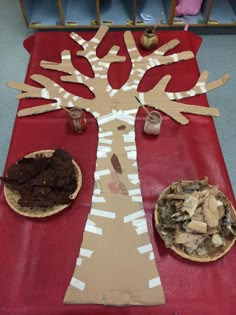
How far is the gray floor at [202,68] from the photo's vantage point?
2.04 metres

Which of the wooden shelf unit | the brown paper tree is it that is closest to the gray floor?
the wooden shelf unit

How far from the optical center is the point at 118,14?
2.53 meters

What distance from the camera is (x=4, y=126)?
6.89 ft

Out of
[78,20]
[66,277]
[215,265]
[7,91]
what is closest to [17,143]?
[66,277]

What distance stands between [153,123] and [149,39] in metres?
0.62

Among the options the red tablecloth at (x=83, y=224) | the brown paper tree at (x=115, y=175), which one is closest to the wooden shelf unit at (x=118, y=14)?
the brown paper tree at (x=115, y=175)

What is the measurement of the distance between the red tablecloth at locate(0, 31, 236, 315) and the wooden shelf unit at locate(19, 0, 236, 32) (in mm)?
1111

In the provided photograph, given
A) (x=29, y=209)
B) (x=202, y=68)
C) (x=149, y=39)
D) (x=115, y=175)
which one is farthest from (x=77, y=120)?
(x=202, y=68)

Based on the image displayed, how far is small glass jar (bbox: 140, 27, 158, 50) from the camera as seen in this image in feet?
5.26

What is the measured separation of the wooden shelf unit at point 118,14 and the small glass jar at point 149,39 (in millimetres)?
910

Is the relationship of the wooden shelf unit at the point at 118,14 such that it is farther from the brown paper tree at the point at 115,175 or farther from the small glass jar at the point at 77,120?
the small glass jar at the point at 77,120

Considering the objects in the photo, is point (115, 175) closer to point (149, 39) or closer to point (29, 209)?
point (29, 209)

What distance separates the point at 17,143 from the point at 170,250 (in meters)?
0.80

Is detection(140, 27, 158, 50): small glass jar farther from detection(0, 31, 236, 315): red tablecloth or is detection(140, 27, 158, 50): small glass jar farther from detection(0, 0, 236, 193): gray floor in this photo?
detection(0, 0, 236, 193): gray floor
